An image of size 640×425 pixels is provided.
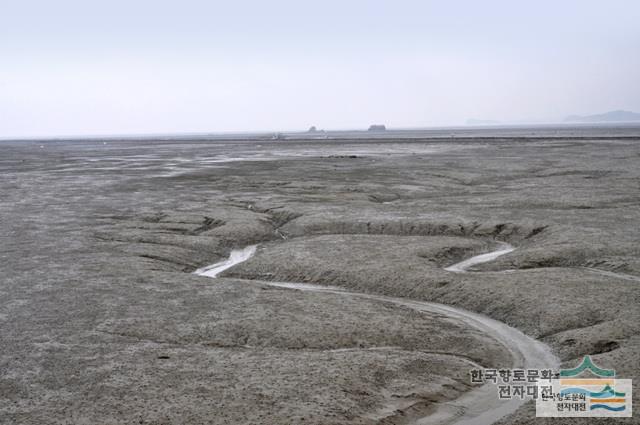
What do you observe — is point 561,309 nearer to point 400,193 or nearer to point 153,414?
point 153,414

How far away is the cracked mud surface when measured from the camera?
30.5 feet

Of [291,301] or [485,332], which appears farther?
[291,301]

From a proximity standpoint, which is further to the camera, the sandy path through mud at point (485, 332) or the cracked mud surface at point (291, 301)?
the cracked mud surface at point (291, 301)

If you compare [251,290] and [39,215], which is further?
[39,215]

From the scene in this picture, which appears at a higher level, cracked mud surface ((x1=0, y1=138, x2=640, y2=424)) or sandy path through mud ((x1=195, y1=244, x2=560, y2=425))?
cracked mud surface ((x1=0, y1=138, x2=640, y2=424))

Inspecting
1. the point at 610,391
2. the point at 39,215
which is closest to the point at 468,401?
the point at 610,391

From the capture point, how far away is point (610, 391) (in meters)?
8.71

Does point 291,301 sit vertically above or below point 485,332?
above

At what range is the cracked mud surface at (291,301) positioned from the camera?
9281mm

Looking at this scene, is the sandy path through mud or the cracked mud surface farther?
the cracked mud surface

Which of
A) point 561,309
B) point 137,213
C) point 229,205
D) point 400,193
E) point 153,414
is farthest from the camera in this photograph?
point 400,193

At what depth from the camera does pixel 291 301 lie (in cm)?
1418

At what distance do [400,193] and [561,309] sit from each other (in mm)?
19136

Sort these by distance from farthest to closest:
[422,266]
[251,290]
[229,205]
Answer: [229,205] → [422,266] → [251,290]
